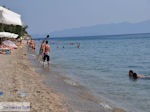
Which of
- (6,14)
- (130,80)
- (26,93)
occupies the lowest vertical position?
(130,80)

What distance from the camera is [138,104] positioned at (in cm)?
746

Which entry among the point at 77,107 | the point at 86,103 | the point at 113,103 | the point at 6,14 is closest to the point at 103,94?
the point at 113,103

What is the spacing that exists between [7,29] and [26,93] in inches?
1391

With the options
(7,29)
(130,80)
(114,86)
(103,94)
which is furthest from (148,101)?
(7,29)

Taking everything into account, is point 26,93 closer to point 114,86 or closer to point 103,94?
point 103,94

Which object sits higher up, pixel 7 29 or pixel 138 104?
pixel 7 29

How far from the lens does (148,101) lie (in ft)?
25.8

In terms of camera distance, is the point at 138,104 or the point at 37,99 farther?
the point at 138,104

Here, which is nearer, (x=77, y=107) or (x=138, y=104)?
(x=77, y=107)

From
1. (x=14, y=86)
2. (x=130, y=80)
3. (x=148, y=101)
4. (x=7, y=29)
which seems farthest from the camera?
(x=7, y=29)

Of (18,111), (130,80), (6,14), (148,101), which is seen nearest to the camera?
(18,111)

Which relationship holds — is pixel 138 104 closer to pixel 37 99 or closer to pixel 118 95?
pixel 118 95

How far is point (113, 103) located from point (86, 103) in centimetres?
124

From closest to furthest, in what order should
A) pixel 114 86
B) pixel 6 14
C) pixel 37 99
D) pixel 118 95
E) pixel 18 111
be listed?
pixel 18 111
pixel 37 99
pixel 118 95
pixel 114 86
pixel 6 14
